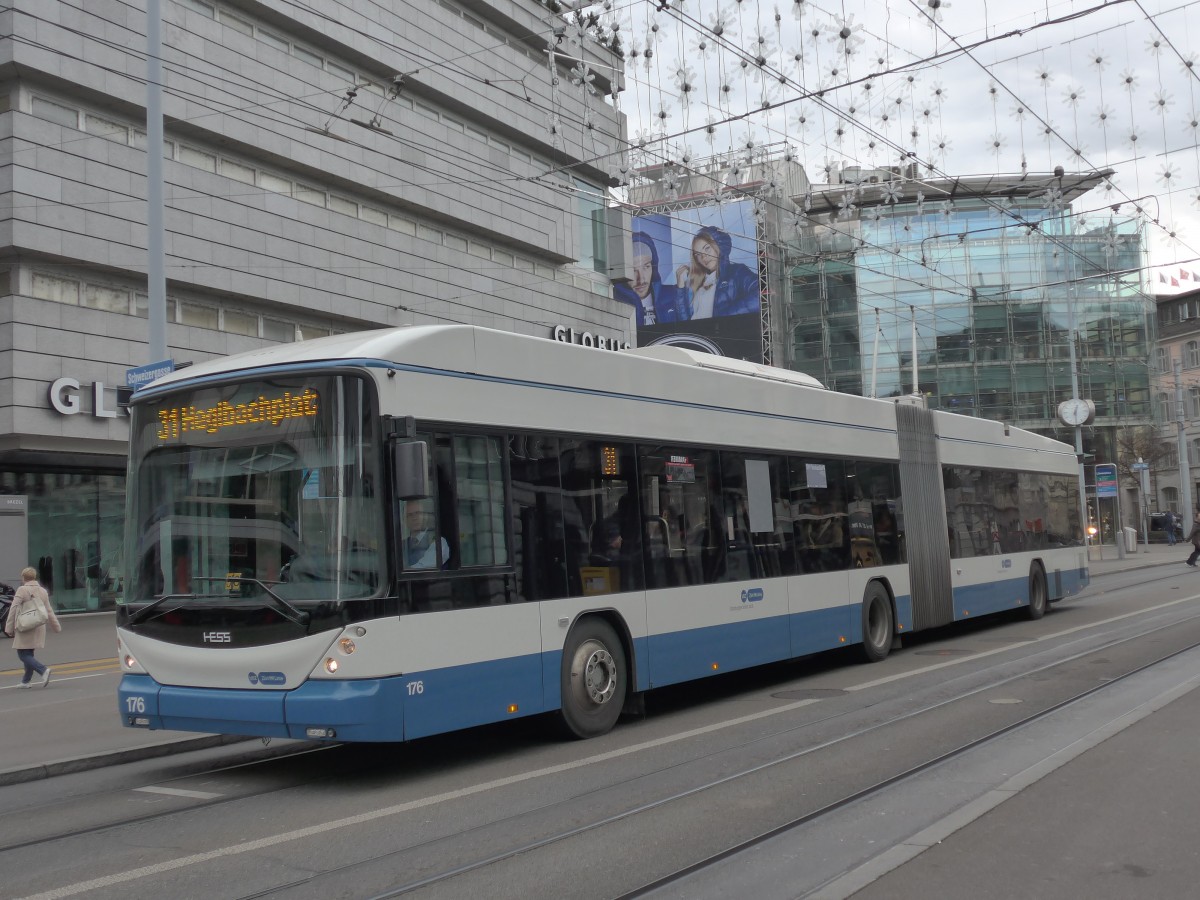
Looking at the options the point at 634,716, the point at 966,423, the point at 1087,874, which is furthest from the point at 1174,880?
the point at 966,423

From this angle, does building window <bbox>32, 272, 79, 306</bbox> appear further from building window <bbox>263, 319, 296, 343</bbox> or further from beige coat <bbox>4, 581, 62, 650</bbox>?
beige coat <bbox>4, 581, 62, 650</bbox>

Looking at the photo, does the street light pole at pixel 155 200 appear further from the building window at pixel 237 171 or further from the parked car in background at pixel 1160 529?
the parked car in background at pixel 1160 529

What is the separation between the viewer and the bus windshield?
755 centimetres

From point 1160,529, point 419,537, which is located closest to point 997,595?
point 419,537

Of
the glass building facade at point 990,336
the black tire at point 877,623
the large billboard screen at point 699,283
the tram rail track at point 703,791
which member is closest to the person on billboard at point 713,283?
the large billboard screen at point 699,283

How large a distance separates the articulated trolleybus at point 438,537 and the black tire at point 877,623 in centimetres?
212

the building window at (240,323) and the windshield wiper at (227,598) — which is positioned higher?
the building window at (240,323)

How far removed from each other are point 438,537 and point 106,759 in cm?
345

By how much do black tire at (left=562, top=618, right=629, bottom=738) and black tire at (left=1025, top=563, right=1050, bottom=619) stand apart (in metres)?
12.0

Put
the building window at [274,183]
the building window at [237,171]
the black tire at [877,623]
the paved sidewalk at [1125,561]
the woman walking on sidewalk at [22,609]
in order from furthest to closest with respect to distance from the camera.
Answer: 1. the paved sidewalk at [1125,561]
2. the building window at [274,183]
3. the building window at [237,171]
4. the woman walking on sidewalk at [22,609]
5. the black tire at [877,623]

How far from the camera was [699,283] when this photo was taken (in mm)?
62844

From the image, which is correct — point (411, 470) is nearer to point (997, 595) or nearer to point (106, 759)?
point (106, 759)

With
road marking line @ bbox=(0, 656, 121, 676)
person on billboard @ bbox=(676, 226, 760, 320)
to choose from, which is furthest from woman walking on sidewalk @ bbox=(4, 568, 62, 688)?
person on billboard @ bbox=(676, 226, 760, 320)

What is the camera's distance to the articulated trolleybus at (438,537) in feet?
24.8
